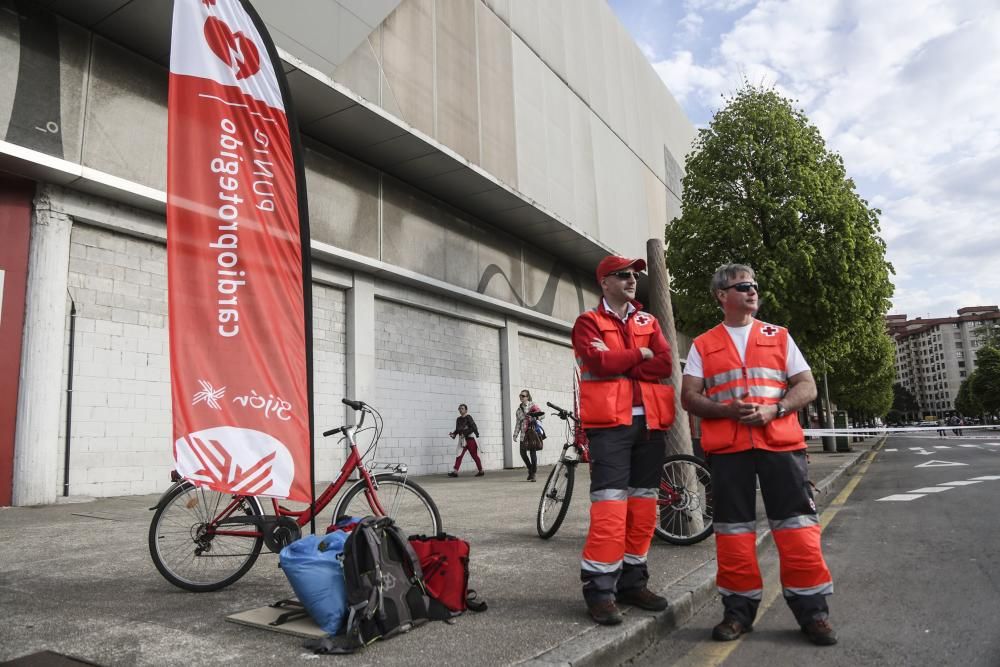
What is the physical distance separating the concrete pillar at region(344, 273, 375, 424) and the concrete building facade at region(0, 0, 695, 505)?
0.04 meters

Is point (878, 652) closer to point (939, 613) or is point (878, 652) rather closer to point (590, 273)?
point (939, 613)

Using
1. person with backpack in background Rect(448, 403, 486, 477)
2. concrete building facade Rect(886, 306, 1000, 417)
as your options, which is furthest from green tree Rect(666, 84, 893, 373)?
concrete building facade Rect(886, 306, 1000, 417)

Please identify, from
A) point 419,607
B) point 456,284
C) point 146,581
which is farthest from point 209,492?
point 456,284

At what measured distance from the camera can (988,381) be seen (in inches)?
2751

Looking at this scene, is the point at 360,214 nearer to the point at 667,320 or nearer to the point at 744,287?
the point at 667,320

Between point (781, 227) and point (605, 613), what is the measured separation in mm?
13616

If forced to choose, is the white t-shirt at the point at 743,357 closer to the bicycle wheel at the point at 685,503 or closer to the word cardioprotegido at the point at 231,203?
the bicycle wheel at the point at 685,503

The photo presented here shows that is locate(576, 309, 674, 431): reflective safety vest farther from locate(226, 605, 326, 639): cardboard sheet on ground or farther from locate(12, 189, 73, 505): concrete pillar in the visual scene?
locate(12, 189, 73, 505): concrete pillar

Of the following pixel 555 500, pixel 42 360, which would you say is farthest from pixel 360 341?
pixel 555 500

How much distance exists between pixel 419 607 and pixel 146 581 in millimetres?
2261

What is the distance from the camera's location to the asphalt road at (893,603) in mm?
3312

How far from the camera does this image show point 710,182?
53.5ft

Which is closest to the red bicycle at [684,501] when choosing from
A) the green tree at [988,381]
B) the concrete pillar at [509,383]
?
the concrete pillar at [509,383]

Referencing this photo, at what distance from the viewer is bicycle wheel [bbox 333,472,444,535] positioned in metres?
4.76
